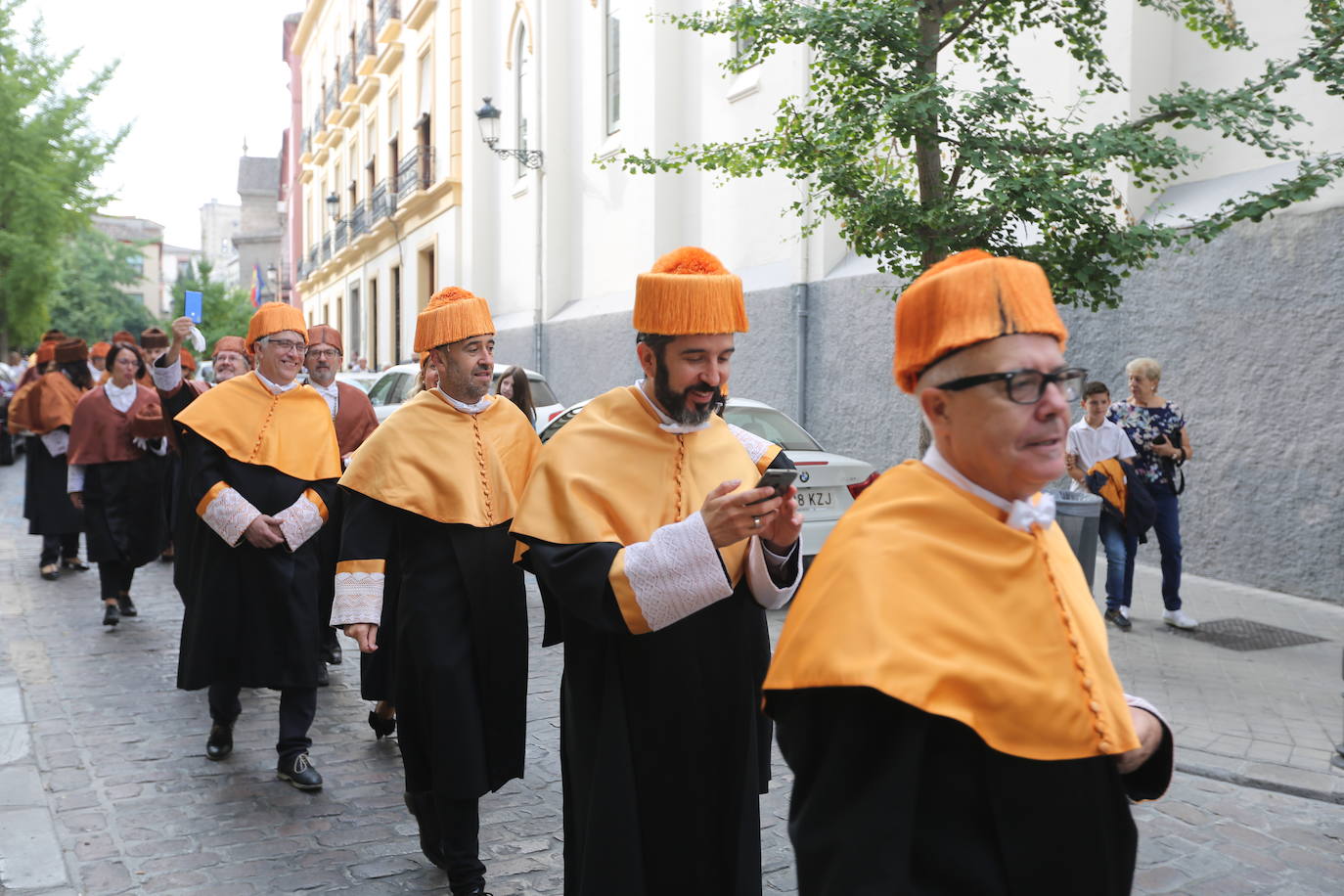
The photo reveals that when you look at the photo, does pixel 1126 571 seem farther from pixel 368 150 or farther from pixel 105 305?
pixel 105 305

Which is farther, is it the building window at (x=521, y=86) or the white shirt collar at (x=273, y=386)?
the building window at (x=521, y=86)

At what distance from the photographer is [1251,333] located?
954 cm

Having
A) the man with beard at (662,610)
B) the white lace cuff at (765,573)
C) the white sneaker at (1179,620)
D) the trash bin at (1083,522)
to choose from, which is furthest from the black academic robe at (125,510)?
the white sneaker at (1179,620)

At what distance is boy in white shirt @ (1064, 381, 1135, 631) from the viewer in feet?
27.7

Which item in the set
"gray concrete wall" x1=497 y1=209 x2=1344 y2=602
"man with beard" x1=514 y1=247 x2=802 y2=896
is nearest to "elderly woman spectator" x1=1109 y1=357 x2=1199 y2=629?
"gray concrete wall" x1=497 y1=209 x2=1344 y2=602

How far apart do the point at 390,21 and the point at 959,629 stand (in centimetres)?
3383

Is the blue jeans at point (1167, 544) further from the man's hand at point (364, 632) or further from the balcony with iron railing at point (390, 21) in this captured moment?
the balcony with iron railing at point (390, 21)

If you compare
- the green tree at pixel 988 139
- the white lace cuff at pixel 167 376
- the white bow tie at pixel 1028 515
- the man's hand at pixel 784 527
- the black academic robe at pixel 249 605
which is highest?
the green tree at pixel 988 139

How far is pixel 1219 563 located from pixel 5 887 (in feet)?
29.1

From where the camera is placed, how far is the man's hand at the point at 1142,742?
1.88 meters

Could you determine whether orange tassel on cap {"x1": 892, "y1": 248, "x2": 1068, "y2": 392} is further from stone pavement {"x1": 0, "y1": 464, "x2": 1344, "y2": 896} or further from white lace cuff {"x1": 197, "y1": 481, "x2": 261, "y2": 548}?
white lace cuff {"x1": 197, "y1": 481, "x2": 261, "y2": 548}

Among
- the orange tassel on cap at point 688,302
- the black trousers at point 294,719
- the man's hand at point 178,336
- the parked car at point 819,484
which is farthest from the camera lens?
the parked car at point 819,484

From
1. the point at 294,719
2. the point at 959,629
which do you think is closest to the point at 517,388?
the point at 294,719

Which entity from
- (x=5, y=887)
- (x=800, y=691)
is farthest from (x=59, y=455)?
(x=800, y=691)
